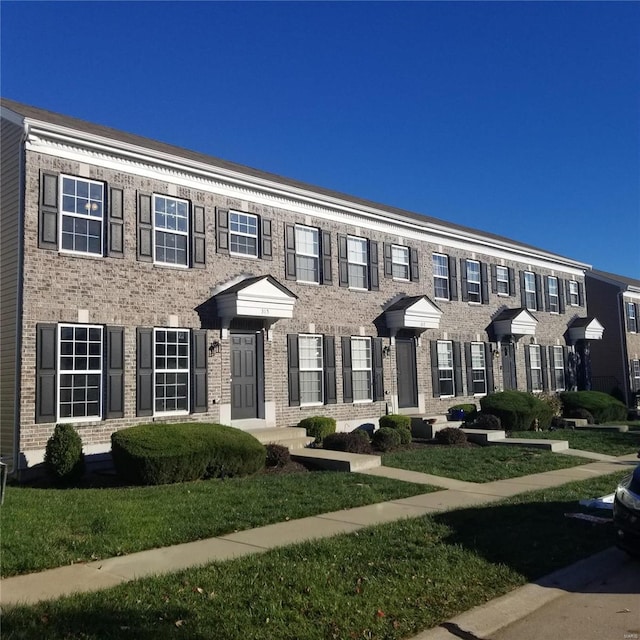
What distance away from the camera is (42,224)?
13031mm

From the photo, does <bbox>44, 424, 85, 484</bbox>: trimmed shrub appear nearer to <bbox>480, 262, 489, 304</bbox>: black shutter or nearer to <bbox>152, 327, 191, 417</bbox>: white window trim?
<bbox>152, 327, 191, 417</bbox>: white window trim

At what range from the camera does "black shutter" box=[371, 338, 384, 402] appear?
19484 mm

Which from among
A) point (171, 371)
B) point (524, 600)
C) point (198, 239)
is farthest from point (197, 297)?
point (524, 600)

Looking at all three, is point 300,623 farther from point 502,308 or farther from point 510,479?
point 502,308

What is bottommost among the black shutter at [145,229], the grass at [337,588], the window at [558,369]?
the grass at [337,588]

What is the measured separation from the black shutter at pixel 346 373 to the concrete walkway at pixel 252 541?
21.3 ft

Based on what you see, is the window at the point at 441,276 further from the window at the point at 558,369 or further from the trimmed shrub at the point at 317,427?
the trimmed shrub at the point at 317,427

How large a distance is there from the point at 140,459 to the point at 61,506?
220 centimetres

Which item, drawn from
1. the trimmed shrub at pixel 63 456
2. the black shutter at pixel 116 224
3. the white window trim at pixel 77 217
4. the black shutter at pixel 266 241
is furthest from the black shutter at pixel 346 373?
the trimmed shrub at pixel 63 456

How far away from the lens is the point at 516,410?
1995 centimetres

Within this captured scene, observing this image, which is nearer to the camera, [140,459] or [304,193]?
[140,459]

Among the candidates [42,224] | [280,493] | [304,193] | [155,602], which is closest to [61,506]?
[280,493]

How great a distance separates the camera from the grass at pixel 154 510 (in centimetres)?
694

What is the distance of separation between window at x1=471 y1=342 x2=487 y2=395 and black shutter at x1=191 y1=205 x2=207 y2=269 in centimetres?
1159
